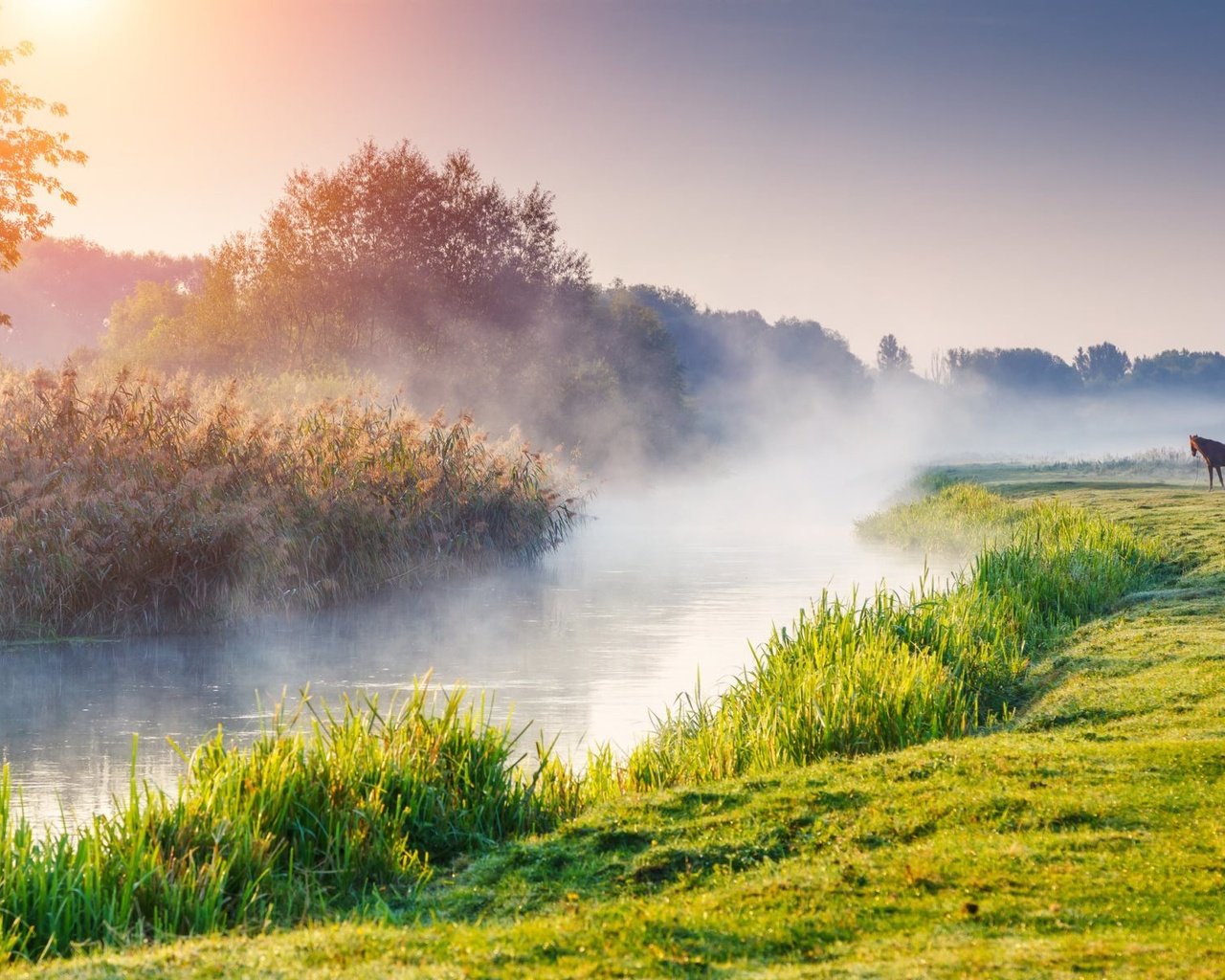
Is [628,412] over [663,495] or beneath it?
over

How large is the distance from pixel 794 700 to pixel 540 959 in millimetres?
5669

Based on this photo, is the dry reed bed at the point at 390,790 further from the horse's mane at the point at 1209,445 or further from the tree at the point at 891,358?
the tree at the point at 891,358

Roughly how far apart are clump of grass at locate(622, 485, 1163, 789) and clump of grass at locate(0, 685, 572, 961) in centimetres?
157

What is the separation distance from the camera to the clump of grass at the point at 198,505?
56.7 feet

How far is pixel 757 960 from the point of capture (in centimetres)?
522

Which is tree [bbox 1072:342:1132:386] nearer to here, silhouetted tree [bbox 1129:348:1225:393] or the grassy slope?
silhouetted tree [bbox 1129:348:1225:393]

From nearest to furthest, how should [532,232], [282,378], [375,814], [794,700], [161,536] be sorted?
1. [375,814]
2. [794,700]
3. [161,536]
4. [282,378]
5. [532,232]

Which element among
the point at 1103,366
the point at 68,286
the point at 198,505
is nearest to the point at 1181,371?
the point at 1103,366

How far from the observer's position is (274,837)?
23.9 feet

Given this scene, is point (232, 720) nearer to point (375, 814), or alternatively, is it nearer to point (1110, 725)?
point (375, 814)

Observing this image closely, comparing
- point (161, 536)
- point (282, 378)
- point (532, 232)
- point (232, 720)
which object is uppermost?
Answer: point (532, 232)

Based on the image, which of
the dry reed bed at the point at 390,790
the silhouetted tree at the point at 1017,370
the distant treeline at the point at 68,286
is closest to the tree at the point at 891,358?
the silhouetted tree at the point at 1017,370

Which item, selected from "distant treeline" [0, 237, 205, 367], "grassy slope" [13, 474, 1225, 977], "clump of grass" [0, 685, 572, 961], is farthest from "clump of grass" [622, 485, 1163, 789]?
"distant treeline" [0, 237, 205, 367]

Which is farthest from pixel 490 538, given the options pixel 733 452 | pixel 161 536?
pixel 733 452
